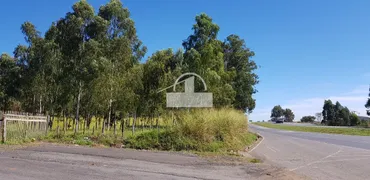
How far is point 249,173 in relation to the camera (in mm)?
9711

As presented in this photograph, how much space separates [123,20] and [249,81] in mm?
21722

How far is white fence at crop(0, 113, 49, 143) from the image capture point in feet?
49.3

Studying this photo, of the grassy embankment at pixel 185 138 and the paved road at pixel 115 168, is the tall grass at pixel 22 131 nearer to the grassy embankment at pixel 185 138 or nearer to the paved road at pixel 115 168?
the grassy embankment at pixel 185 138

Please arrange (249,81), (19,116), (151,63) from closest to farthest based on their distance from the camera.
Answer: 1. (19,116)
2. (151,63)
3. (249,81)

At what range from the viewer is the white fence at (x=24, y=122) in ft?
49.3

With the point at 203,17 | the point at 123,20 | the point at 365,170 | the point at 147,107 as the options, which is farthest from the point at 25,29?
the point at 365,170

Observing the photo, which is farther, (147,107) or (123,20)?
(147,107)

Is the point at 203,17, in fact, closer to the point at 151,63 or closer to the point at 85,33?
the point at 151,63

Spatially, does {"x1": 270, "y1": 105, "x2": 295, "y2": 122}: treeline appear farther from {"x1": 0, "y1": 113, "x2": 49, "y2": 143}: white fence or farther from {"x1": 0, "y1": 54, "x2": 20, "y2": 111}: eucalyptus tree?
{"x1": 0, "y1": 113, "x2": 49, "y2": 143}: white fence

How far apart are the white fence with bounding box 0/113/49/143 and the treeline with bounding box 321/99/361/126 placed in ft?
273

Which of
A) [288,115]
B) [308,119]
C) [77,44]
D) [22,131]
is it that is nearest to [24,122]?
[22,131]

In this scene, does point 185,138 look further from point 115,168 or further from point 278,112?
point 278,112

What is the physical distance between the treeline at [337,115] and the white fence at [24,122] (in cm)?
8326

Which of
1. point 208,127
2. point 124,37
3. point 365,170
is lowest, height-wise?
point 365,170
